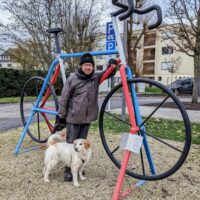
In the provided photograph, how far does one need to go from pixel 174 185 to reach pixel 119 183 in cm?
80

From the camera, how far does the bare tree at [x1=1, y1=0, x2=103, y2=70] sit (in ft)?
55.4

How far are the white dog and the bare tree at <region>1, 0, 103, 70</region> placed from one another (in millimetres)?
14087

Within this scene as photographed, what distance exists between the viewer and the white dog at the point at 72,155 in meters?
3.15

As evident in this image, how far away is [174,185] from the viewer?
3191mm

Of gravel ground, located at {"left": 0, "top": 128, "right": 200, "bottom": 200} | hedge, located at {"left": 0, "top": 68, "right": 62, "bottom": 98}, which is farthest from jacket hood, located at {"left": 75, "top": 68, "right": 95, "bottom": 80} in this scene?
hedge, located at {"left": 0, "top": 68, "right": 62, "bottom": 98}

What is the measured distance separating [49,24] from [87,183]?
14955 millimetres

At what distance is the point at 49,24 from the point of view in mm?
16984

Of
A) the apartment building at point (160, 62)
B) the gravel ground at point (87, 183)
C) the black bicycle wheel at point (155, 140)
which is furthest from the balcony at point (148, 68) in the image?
the gravel ground at point (87, 183)

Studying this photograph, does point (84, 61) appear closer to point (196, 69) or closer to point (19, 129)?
point (19, 129)

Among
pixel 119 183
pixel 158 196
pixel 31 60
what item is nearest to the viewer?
pixel 119 183

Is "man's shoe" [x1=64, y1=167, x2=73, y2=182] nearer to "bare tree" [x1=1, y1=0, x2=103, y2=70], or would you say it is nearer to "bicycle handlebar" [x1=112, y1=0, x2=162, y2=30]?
"bicycle handlebar" [x1=112, y1=0, x2=162, y2=30]

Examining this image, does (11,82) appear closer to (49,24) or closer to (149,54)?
(49,24)

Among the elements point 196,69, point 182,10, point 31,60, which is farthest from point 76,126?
point 31,60

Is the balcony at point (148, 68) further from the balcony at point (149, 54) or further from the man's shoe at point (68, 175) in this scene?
the man's shoe at point (68, 175)
